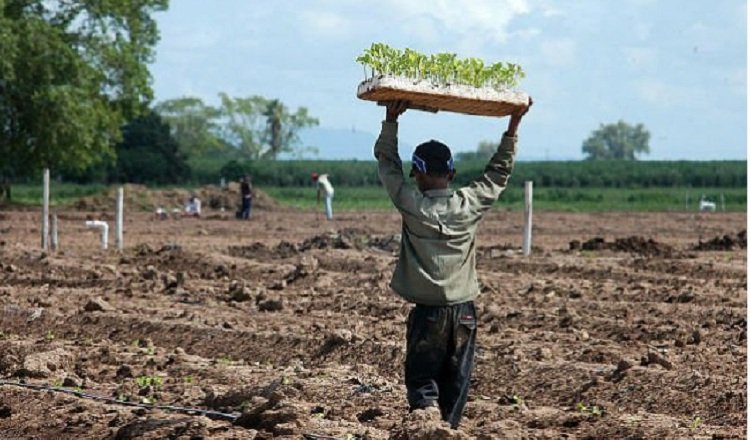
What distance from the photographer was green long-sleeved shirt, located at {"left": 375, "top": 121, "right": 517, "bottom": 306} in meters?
7.56

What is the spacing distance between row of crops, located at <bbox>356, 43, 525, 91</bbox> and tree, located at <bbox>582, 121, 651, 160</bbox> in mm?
167595

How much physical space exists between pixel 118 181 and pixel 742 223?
121 feet

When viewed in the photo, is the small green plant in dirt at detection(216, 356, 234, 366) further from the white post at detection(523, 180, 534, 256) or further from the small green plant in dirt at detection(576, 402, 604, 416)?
the white post at detection(523, 180, 534, 256)

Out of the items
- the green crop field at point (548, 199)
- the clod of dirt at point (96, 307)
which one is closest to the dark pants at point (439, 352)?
the clod of dirt at point (96, 307)

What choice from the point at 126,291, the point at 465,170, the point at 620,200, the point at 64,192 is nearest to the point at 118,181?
the point at 64,192

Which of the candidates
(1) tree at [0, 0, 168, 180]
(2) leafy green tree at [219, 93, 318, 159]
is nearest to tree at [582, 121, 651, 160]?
(2) leafy green tree at [219, 93, 318, 159]

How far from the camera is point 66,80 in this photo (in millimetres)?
44625

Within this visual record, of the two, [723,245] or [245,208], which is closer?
[723,245]

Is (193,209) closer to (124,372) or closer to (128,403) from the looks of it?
(124,372)

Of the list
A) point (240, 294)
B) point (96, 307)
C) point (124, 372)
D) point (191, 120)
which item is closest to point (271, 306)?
point (240, 294)

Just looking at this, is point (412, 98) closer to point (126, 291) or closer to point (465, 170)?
point (126, 291)

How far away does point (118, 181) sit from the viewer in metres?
73.2

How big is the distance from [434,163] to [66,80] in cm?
3837

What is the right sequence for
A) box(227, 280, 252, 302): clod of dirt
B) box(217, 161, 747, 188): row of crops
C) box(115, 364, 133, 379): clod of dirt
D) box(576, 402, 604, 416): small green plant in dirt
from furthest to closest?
box(217, 161, 747, 188): row of crops
box(227, 280, 252, 302): clod of dirt
box(115, 364, 133, 379): clod of dirt
box(576, 402, 604, 416): small green plant in dirt
